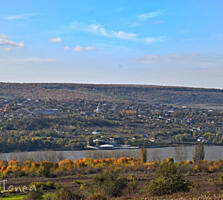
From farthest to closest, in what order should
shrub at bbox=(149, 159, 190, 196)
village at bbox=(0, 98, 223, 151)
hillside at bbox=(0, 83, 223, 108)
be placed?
hillside at bbox=(0, 83, 223, 108)
village at bbox=(0, 98, 223, 151)
shrub at bbox=(149, 159, 190, 196)

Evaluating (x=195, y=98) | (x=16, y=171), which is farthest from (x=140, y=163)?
(x=195, y=98)

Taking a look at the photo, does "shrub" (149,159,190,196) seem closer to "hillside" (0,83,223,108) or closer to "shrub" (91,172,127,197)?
"shrub" (91,172,127,197)

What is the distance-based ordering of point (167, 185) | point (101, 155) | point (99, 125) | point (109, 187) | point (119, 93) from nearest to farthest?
1. point (167, 185)
2. point (109, 187)
3. point (101, 155)
4. point (99, 125)
5. point (119, 93)

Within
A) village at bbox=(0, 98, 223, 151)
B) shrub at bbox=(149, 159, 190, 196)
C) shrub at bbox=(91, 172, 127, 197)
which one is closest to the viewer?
shrub at bbox=(149, 159, 190, 196)

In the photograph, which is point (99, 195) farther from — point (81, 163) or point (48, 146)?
point (48, 146)

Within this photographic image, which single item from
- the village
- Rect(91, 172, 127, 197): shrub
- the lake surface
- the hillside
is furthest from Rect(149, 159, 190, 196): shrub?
the hillside

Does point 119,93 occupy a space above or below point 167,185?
above

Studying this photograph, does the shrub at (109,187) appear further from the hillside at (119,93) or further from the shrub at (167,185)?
the hillside at (119,93)

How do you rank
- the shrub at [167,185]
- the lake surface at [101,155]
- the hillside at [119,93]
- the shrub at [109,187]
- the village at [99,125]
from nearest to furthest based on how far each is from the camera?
the shrub at [167,185] < the shrub at [109,187] < the lake surface at [101,155] < the village at [99,125] < the hillside at [119,93]

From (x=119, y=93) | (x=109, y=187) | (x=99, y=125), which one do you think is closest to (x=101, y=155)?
(x=109, y=187)

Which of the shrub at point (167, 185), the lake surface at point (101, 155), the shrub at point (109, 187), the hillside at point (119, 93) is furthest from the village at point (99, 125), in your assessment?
the shrub at point (167, 185)

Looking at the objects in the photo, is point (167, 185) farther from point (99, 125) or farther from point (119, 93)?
point (119, 93)
